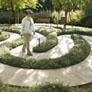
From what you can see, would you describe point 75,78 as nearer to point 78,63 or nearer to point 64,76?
point 64,76

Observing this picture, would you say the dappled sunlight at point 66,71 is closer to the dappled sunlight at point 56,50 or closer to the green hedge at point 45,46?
the dappled sunlight at point 56,50

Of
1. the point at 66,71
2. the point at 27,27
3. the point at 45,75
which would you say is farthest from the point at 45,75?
the point at 27,27

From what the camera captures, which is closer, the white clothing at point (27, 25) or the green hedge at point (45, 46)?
the white clothing at point (27, 25)

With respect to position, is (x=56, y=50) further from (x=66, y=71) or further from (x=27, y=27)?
(x=66, y=71)

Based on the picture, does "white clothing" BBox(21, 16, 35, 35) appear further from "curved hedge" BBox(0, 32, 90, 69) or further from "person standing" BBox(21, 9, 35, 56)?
"curved hedge" BBox(0, 32, 90, 69)

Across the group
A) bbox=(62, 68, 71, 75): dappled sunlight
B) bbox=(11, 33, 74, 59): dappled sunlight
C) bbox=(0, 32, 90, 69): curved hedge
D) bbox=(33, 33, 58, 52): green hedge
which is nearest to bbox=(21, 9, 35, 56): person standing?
bbox=(11, 33, 74, 59): dappled sunlight

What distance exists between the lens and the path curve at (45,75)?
922 centimetres

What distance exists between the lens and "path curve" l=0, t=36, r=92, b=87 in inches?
363

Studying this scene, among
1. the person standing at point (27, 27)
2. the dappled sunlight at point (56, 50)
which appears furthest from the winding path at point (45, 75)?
the person standing at point (27, 27)

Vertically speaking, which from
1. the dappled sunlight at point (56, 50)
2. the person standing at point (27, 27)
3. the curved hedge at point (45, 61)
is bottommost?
the dappled sunlight at point (56, 50)

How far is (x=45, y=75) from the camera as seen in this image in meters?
9.85

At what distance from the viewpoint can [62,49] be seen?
13.6 meters

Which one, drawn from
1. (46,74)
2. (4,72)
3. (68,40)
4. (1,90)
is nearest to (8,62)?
(4,72)

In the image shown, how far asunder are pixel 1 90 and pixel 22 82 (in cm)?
213
